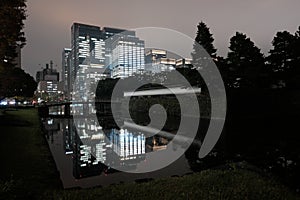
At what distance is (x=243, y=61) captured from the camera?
27562mm

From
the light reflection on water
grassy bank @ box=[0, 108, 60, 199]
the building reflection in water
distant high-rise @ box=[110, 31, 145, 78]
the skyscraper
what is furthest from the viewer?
the skyscraper

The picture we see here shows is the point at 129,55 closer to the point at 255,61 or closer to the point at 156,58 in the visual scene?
the point at 156,58

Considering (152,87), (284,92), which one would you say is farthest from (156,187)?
(152,87)

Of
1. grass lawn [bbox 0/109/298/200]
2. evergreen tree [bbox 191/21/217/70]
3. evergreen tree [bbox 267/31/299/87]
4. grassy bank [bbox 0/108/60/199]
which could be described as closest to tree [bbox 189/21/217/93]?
evergreen tree [bbox 191/21/217/70]

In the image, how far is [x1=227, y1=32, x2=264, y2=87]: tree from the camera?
27.2 meters

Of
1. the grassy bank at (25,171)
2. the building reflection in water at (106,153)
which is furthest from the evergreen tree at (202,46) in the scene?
the grassy bank at (25,171)

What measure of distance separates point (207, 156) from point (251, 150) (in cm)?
220

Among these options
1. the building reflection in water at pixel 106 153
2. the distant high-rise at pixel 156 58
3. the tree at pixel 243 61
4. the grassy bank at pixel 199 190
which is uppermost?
the distant high-rise at pixel 156 58

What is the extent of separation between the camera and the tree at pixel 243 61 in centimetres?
2716

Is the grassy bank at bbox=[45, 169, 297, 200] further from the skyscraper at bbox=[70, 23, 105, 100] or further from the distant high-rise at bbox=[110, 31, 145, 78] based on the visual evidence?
the skyscraper at bbox=[70, 23, 105, 100]

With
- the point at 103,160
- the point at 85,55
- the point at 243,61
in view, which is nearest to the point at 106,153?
the point at 103,160

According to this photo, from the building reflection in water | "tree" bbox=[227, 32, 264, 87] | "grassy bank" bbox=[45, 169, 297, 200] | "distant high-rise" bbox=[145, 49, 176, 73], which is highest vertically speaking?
"distant high-rise" bbox=[145, 49, 176, 73]

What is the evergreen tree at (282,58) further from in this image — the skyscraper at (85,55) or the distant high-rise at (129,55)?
the skyscraper at (85,55)

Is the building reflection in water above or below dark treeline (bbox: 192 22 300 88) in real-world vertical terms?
below
